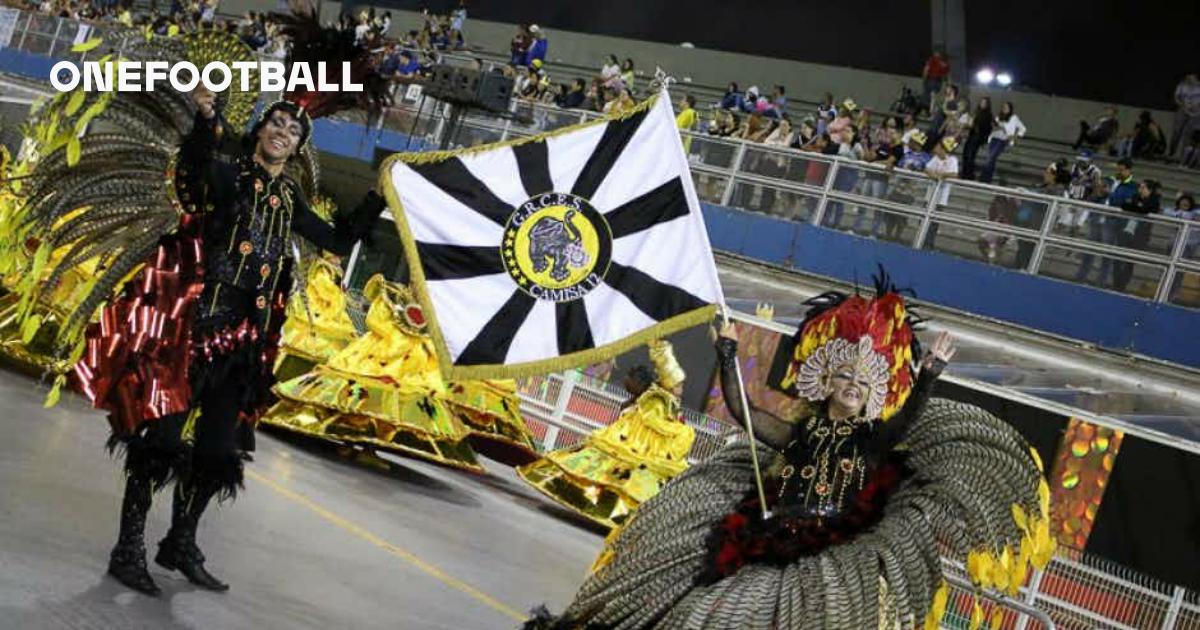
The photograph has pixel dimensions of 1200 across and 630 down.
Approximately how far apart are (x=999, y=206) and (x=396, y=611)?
9.68 metres

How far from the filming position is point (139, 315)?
585cm

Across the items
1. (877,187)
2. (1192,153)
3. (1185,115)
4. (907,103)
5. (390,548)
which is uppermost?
(1185,115)

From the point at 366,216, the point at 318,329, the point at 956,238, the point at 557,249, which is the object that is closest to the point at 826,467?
the point at 557,249

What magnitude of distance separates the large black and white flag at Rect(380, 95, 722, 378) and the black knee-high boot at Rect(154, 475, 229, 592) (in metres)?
1.08

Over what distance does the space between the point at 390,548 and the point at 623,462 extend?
4.55m

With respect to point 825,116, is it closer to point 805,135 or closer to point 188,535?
point 805,135

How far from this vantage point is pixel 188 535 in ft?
19.7

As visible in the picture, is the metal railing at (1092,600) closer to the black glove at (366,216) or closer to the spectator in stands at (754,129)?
the black glove at (366,216)

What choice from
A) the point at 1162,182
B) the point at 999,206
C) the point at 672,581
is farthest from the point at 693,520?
the point at 1162,182

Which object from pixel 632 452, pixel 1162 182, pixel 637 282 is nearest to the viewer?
pixel 637 282

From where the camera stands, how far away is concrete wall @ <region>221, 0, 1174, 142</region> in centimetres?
2077

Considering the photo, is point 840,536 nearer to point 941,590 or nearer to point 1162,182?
point 941,590

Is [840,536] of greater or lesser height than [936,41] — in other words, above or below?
below

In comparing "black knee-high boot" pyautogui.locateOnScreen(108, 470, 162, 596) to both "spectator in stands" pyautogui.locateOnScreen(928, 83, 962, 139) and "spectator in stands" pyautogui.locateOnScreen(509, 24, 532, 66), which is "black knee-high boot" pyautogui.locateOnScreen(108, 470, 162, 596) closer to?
"spectator in stands" pyautogui.locateOnScreen(928, 83, 962, 139)
